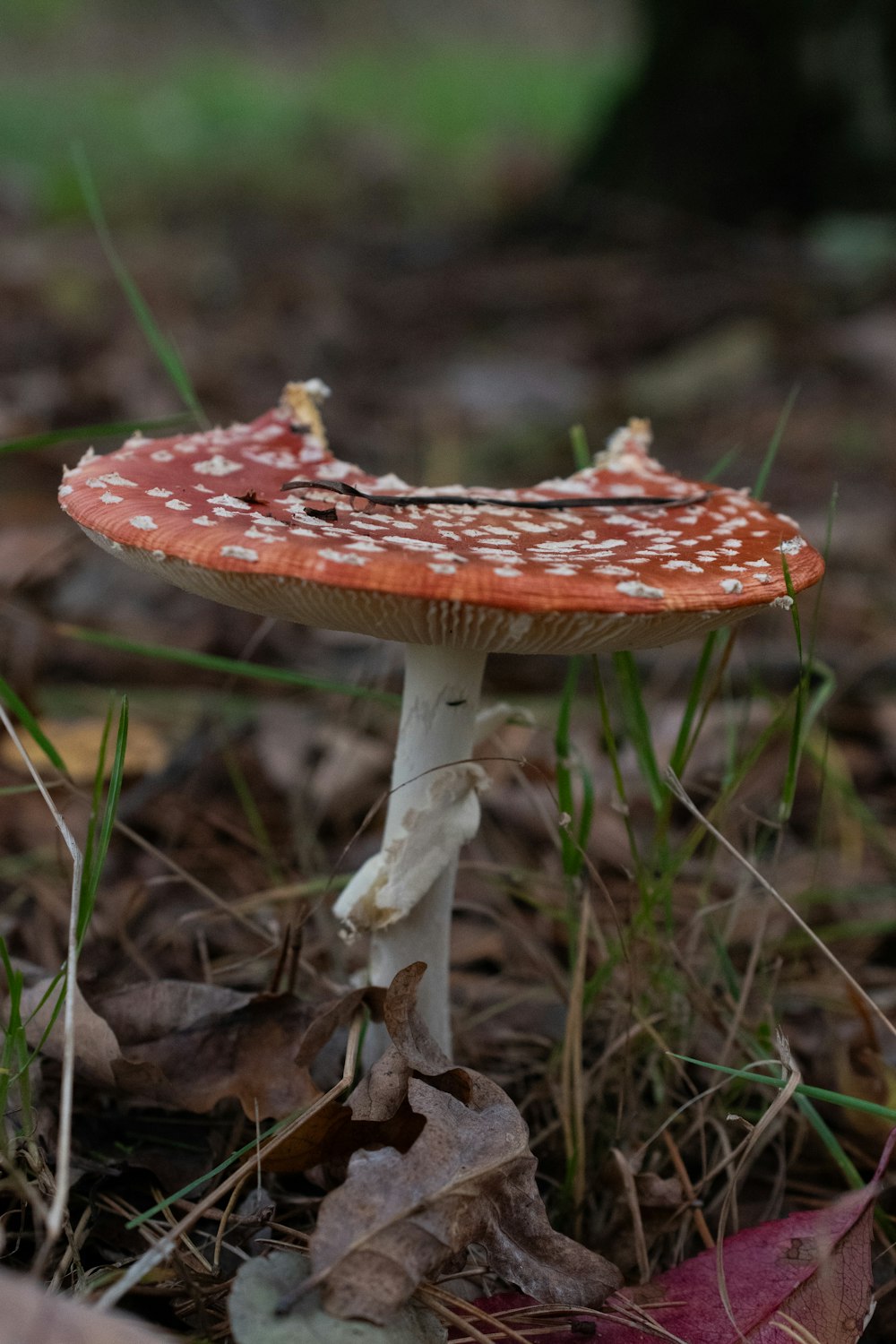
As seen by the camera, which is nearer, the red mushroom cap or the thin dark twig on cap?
the red mushroom cap

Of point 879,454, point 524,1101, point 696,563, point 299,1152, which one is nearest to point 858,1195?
point 524,1101

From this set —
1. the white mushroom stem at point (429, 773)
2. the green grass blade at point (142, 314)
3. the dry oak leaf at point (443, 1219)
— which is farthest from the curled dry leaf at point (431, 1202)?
the green grass blade at point (142, 314)

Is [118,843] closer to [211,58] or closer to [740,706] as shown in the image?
[740,706]

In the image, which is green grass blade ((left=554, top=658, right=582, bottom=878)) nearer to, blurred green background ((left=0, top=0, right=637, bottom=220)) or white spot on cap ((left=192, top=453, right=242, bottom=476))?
white spot on cap ((left=192, top=453, right=242, bottom=476))

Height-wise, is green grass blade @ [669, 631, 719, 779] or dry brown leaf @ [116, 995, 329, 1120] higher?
green grass blade @ [669, 631, 719, 779]

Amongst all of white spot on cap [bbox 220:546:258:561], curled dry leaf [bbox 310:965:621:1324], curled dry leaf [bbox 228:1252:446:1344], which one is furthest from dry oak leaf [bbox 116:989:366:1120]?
white spot on cap [bbox 220:546:258:561]

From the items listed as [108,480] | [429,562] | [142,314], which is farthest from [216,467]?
[142,314]

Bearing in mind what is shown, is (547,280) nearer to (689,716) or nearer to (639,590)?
(689,716)
